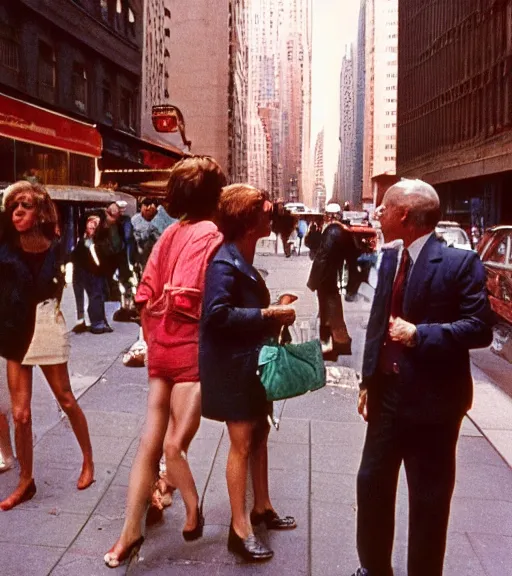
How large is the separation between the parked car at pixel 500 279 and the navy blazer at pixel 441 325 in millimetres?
6840

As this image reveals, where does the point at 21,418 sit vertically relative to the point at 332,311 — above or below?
below

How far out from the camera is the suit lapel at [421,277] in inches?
123

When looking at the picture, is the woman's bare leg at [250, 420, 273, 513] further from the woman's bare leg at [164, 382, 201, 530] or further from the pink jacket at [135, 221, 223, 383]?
the pink jacket at [135, 221, 223, 383]

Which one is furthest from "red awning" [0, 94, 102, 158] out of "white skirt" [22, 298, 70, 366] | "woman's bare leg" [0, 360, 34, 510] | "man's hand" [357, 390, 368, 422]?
"man's hand" [357, 390, 368, 422]

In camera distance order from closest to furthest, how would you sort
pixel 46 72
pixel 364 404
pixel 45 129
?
pixel 364 404 < pixel 45 129 < pixel 46 72

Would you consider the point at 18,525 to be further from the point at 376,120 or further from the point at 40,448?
the point at 376,120

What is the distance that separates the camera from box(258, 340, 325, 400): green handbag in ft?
11.9

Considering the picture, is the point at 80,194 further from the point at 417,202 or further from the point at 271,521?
the point at 417,202

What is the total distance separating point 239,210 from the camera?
146 inches

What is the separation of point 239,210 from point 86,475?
2126mm

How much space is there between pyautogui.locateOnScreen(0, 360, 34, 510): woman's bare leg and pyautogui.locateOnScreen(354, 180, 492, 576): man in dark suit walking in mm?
2115

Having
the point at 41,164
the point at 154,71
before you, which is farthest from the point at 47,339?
the point at 154,71

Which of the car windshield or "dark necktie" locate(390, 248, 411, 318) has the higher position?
the car windshield

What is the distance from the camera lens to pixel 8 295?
444cm
